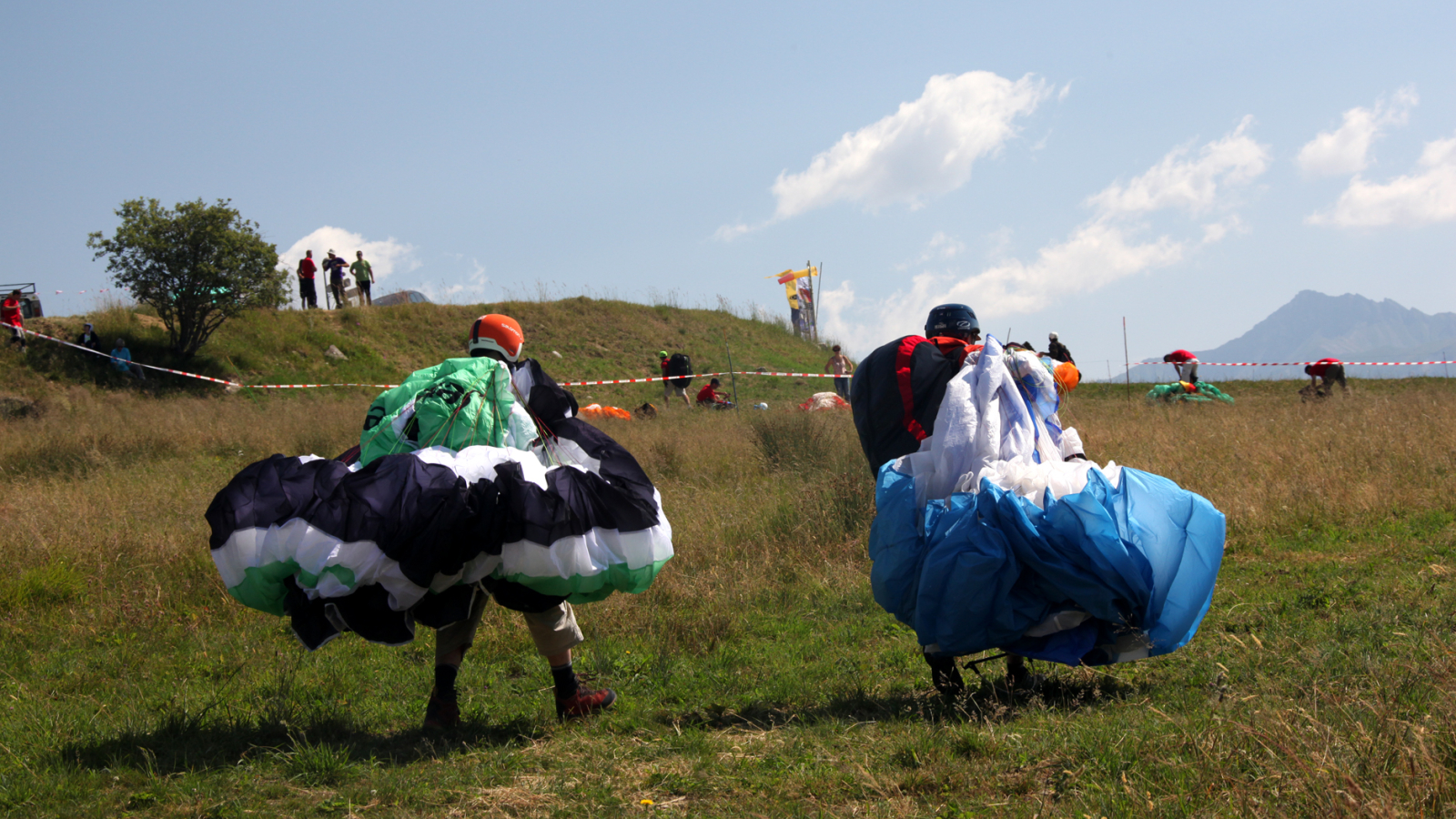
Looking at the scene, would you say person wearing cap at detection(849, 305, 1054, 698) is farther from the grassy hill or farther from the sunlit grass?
the grassy hill

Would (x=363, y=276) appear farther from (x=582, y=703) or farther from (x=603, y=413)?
(x=582, y=703)

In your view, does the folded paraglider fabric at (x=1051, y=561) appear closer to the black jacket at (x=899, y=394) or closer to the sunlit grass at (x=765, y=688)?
the sunlit grass at (x=765, y=688)

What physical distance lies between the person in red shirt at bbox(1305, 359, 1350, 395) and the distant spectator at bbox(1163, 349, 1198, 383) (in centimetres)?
167

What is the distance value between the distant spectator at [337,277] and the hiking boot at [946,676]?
24.6m

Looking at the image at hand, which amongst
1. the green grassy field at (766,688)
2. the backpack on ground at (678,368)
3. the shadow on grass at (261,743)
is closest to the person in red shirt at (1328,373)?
the green grassy field at (766,688)

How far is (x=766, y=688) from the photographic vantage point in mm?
4438

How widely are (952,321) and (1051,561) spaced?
1.51 metres

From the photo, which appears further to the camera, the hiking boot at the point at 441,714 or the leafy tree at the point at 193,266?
the leafy tree at the point at 193,266

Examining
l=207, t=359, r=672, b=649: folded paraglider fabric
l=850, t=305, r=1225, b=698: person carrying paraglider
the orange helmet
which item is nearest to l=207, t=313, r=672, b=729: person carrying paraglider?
l=207, t=359, r=672, b=649: folded paraglider fabric

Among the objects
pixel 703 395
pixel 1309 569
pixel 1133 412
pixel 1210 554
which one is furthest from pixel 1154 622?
pixel 703 395

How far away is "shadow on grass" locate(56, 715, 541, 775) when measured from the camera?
3576 millimetres

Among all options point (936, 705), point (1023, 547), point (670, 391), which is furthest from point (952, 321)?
point (670, 391)

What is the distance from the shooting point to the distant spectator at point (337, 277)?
2539 cm

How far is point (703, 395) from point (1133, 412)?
8.21 m
